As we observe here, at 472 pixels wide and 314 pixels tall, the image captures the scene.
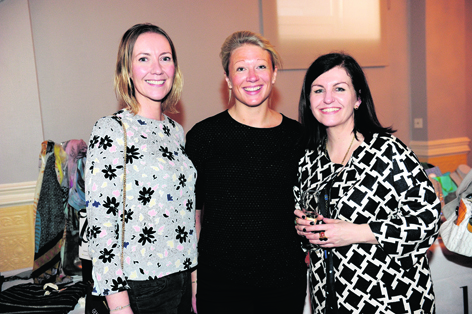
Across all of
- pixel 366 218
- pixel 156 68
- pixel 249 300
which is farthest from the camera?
pixel 249 300

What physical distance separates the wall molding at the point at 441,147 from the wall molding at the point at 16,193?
3.94 m

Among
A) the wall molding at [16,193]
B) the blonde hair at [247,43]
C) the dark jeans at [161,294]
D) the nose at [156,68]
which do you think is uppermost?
the blonde hair at [247,43]

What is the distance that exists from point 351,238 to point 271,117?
737 mm

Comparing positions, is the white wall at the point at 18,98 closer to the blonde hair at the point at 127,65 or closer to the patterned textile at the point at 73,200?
the patterned textile at the point at 73,200

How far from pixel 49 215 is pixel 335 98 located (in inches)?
71.9

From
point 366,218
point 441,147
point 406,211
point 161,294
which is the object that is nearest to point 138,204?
point 161,294

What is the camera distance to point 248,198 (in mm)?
1648

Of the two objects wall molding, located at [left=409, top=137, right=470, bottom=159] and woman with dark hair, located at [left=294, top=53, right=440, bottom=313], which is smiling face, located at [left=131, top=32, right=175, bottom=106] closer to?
woman with dark hair, located at [left=294, top=53, right=440, bottom=313]

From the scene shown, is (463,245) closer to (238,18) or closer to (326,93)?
(326,93)

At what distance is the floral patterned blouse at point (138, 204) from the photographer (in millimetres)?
1277

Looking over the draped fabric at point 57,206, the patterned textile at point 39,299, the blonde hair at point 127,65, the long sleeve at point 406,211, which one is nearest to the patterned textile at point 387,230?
the long sleeve at point 406,211

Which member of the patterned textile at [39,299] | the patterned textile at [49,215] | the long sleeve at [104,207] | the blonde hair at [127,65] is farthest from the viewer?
the patterned textile at [49,215]

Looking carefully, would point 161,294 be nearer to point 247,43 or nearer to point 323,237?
point 323,237

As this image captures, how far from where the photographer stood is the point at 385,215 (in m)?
1.39
